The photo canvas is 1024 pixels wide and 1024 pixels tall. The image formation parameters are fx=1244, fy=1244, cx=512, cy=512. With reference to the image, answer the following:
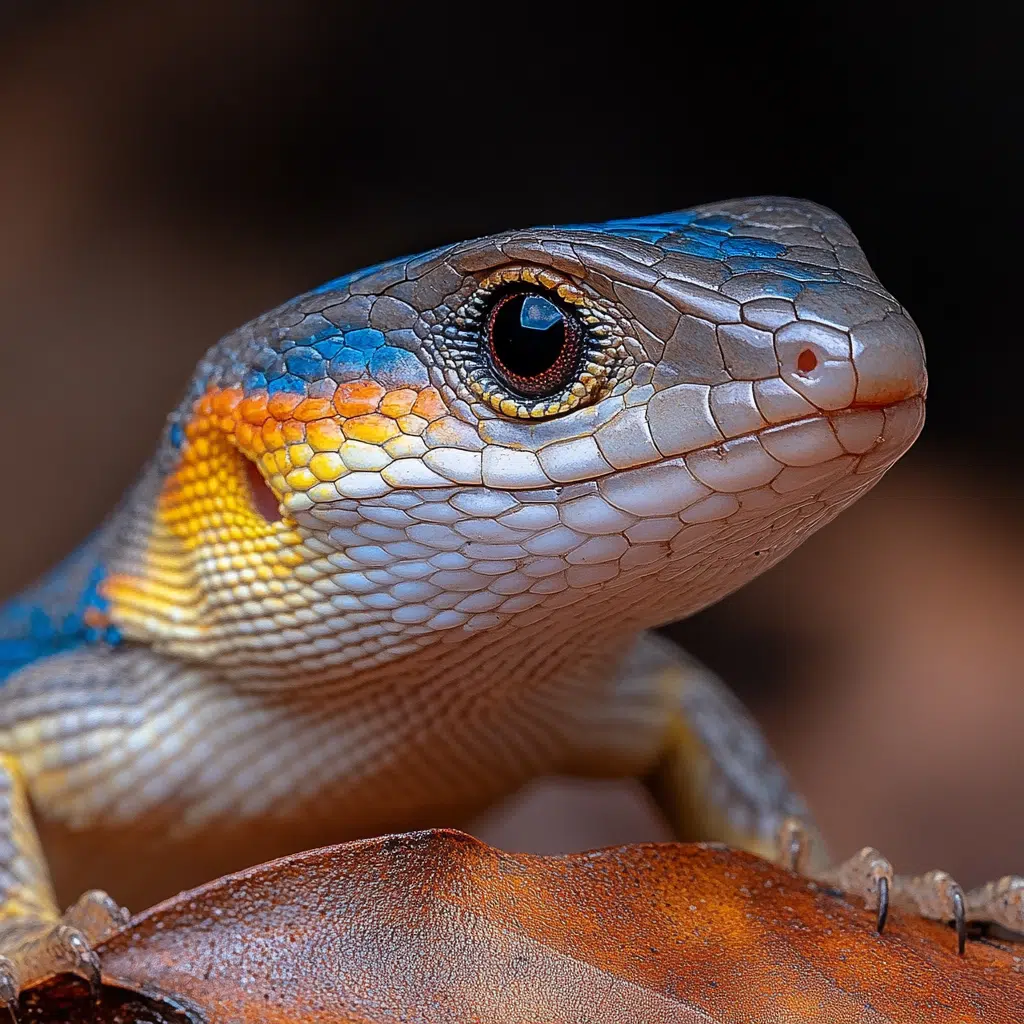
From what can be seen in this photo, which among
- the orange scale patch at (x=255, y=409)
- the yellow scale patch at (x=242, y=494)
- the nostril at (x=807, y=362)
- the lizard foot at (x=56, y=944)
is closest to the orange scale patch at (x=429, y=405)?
the yellow scale patch at (x=242, y=494)

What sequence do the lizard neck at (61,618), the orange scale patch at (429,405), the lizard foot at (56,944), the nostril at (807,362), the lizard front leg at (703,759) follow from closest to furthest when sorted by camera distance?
the lizard foot at (56,944), the nostril at (807,362), the orange scale patch at (429,405), the lizard neck at (61,618), the lizard front leg at (703,759)

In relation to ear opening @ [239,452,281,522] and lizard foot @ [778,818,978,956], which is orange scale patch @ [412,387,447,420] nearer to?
ear opening @ [239,452,281,522]

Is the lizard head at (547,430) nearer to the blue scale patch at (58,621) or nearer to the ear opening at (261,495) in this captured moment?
the ear opening at (261,495)

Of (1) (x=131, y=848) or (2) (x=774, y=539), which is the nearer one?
(2) (x=774, y=539)

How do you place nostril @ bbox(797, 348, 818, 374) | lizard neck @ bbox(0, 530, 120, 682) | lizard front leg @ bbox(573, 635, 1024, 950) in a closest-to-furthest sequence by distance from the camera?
1. nostril @ bbox(797, 348, 818, 374)
2. lizard neck @ bbox(0, 530, 120, 682)
3. lizard front leg @ bbox(573, 635, 1024, 950)

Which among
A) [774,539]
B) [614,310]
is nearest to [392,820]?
[774,539]

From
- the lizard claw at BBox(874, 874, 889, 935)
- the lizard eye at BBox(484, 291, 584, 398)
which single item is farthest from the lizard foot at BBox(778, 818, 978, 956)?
the lizard eye at BBox(484, 291, 584, 398)

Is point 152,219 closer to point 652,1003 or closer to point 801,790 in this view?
point 801,790
